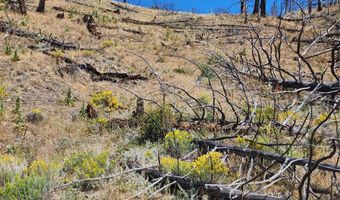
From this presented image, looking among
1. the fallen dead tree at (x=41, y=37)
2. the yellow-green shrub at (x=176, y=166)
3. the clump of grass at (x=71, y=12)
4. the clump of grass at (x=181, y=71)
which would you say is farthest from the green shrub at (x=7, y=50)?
the yellow-green shrub at (x=176, y=166)

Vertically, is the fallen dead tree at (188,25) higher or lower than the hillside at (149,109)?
higher

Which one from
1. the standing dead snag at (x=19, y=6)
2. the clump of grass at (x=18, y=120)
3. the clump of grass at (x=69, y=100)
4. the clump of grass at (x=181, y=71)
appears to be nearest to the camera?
the clump of grass at (x=18, y=120)

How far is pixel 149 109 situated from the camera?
8.25 m

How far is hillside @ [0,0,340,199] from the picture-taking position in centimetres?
430

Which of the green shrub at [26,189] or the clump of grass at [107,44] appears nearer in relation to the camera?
the green shrub at [26,189]

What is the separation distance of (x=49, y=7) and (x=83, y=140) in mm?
17419

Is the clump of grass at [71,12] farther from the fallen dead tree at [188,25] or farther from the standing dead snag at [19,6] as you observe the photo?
the fallen dead tree at [188,25]

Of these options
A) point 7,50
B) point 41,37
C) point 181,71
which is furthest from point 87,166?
point 41,37

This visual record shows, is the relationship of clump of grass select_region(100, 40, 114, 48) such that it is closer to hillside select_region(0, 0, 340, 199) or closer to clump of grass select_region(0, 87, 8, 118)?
hillside select_region(0, 0, 340, 199)

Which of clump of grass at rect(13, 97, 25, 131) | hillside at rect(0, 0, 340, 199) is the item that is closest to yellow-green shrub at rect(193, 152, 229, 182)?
hillside at rect(0, 0, 340, 199)

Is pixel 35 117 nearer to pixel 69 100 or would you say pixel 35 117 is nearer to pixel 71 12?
pixel 69 100

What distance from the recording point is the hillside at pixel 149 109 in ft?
14.1

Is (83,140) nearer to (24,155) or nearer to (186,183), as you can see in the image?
(24,155)

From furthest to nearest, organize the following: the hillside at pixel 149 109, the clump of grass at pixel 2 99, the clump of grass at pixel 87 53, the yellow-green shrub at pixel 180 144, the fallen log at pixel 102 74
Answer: the clump of grass at pixel 87 53 < the fallen log at pixel 102 74 < the clump of grass at pixel 2 99 < the yellow-green shrub at pixel 180 144 < the hillside at pixel 149 109
